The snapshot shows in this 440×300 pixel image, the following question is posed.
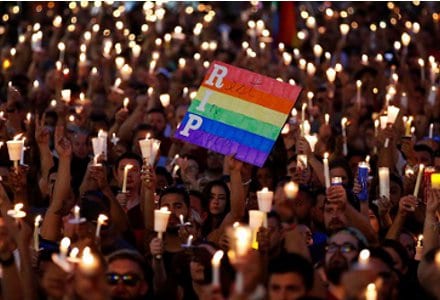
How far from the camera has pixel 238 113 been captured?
10.0m

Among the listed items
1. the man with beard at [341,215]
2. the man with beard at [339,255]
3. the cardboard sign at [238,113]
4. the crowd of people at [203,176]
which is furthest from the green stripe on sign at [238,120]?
the man with beard at [339,255]

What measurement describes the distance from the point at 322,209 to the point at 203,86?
143 cm

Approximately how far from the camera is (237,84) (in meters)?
10.2

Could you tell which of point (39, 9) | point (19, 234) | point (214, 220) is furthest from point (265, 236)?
point (39, 9)

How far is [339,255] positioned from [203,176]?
14.7 ft

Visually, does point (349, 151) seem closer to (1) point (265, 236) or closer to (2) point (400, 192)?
(2) point (400, 192)

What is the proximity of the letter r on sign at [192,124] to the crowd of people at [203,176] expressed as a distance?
0.35 m

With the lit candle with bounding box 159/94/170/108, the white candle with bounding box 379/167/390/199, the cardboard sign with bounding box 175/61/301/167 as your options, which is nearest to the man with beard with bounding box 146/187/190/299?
the cardboard sign with bounding box 175/61/301/167

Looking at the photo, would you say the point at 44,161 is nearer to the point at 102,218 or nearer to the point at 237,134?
the point at 237,134

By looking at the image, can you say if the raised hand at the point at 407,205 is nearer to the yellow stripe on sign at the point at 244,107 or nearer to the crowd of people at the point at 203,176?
the crowd of people at the point at 203,176

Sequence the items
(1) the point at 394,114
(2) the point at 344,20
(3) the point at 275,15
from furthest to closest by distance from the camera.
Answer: (3) the point at 275,15
(2) the point at 344,20
(1) the point at 394,114

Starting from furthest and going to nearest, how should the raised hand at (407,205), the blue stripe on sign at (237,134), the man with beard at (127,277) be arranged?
the blue stripe on sign at (237,134), the raised hand at (407,205), the man with beard at (127,277)

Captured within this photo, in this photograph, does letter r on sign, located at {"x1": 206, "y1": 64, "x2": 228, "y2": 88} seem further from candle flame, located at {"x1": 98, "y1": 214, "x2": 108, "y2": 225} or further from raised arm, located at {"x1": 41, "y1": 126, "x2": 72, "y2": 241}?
candle flame, located at {"x1": 98, "y1": 214, "x2": 108, "y2": 225}

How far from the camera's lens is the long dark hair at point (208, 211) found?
9.73 metres
